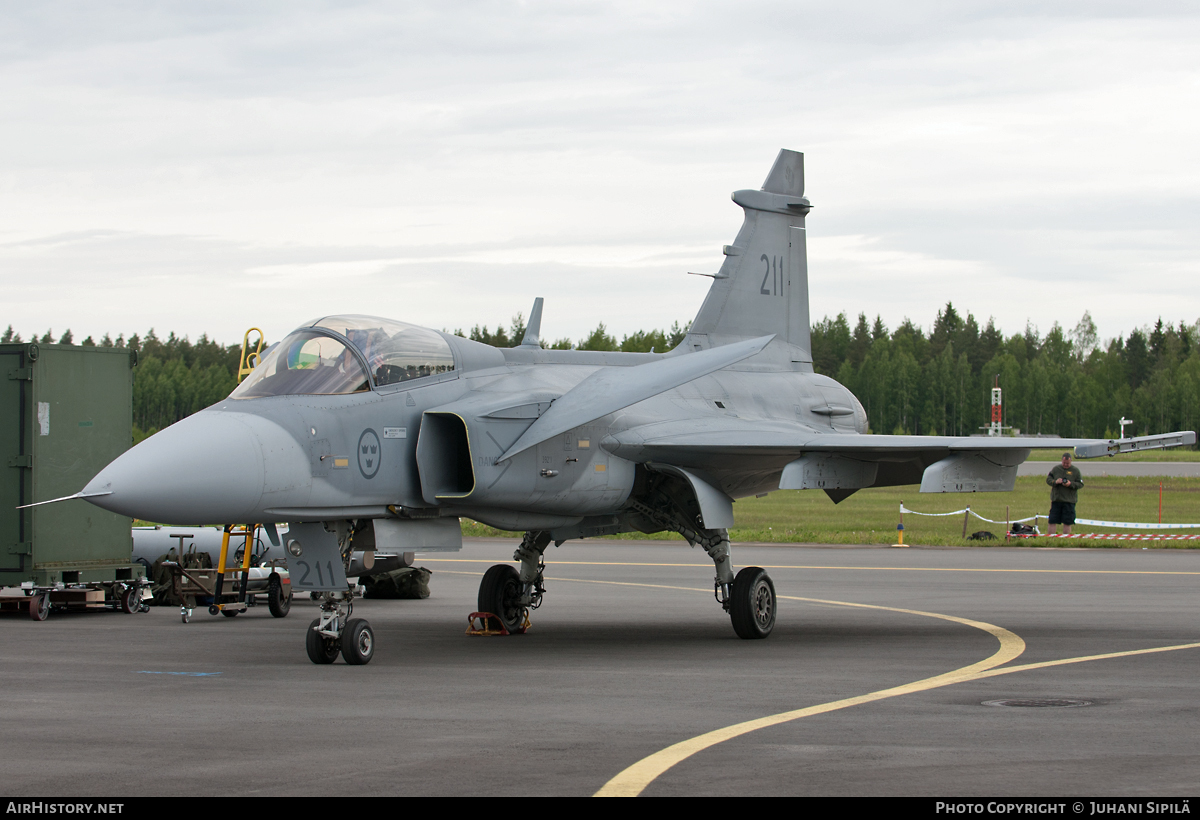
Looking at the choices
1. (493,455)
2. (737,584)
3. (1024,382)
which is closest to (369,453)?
(493,455)

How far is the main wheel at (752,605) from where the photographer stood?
46.0 ft

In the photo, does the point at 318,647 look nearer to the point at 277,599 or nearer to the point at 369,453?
the point at 369,453

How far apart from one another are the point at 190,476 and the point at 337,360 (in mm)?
2001

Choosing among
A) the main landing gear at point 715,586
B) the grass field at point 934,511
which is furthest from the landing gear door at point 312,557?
the grass field at point 934,511

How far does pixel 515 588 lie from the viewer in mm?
14938

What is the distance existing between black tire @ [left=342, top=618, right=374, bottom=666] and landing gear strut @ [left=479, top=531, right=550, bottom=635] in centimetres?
297

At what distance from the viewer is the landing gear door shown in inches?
464

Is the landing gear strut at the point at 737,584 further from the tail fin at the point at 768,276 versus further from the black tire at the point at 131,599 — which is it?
the black tire at the point at 131,599

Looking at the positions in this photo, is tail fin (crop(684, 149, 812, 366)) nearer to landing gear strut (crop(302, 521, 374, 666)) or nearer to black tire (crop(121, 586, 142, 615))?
landing gear strut (crop(302, 521, 374, 666))

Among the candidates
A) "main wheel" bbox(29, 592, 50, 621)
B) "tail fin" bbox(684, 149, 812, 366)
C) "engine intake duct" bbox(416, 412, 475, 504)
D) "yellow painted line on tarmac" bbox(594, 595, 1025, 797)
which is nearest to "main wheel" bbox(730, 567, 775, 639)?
"yellow painted line on tarmac" bbox(594, 595, 1025, 797)

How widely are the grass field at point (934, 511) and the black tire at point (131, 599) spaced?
1527cm

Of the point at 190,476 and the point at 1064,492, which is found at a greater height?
the point at 190,476

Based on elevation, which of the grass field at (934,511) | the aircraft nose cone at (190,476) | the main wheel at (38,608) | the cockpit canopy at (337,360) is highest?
the cockpit canopy at (337,360)

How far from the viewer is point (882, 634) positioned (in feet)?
47.0
